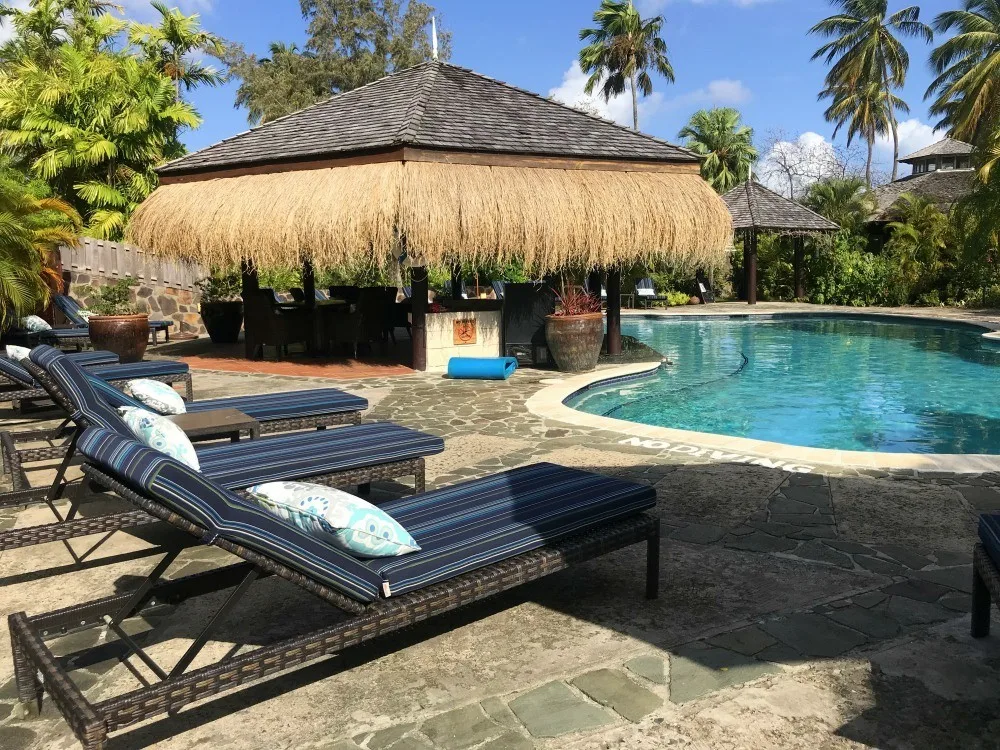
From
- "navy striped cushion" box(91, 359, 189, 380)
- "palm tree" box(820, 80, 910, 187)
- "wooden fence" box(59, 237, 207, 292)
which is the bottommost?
"navy striped cushion" box(91, 359, 189, 380)

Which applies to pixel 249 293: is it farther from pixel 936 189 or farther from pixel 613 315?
pixel 936 189

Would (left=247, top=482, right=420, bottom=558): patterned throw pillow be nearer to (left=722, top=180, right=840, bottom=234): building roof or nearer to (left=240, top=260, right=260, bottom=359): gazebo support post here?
(left=240, top=260, right=260, bottom=359): gazebo support post

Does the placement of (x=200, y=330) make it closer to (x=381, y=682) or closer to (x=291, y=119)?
(x=291, y=119)

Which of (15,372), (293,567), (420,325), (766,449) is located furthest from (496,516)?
(420,325)

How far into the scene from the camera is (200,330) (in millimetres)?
17781

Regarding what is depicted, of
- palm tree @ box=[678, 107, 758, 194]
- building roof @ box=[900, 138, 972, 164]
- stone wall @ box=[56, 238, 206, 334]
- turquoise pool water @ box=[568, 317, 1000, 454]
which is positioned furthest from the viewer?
building roof @ box=[900, 138, 972, 164]

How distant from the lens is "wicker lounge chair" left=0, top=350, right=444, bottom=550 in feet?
11.6

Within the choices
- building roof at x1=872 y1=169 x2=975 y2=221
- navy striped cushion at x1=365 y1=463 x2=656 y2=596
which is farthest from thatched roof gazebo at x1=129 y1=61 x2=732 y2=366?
building roof at x1=872 y1=169 x2=975 y2=221

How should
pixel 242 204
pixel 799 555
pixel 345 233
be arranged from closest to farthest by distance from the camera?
1. pixel 799 555
2. pixel 345 233
3. pixel 242 204

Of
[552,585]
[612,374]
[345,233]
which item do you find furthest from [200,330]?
[552,585]

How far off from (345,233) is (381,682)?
29.0ft

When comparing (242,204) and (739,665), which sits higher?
(242,204)

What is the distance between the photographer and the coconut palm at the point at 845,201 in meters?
27.5

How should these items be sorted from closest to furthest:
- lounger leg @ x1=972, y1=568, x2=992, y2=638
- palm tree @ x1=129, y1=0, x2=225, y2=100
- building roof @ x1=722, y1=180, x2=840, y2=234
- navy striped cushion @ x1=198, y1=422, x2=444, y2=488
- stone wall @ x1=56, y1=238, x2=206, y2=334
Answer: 1. lounger leg @ x1=972, y1=568, x2=992, y2=638
2. navy striped cushion @ x1=198, y1=422, x2=444, y2=488
3. stone wall @ x1=56, y1=238, x2=206, y2=334
4. palm tree @ x1=129, y1=0, x2=225, y2=100
5. building roof @ x1=722, y1=180, x2=840, y2=234
